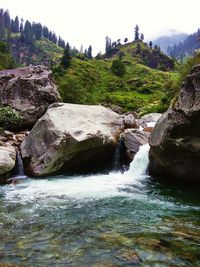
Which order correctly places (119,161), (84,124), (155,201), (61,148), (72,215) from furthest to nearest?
(119,161), (84,124), (61,148), (155,201), (72,215)

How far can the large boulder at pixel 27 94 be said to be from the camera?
119ft

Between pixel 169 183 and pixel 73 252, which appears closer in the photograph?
pixel 73 252

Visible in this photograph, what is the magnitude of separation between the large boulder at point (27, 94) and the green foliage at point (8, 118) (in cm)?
85

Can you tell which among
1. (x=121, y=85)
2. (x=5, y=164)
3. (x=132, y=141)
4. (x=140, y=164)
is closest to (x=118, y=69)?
(x=121, y=85)

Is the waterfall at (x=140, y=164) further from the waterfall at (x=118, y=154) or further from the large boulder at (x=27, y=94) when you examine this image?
the large boulder at (x=27, y=94)

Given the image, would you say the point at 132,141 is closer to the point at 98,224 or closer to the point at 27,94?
the point at 27,94

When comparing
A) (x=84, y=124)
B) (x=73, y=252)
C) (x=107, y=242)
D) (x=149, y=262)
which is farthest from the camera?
(x=84, y=124)

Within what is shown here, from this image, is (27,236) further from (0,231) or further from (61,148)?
(61,148)

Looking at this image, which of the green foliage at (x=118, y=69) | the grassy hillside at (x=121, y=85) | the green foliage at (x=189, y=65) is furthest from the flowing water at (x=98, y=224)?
the green foliage at (x=118, y=69)

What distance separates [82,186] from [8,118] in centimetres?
1428

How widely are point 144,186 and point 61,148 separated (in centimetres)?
678

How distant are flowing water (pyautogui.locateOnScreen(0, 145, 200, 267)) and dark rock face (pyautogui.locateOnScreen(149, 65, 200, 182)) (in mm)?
1462

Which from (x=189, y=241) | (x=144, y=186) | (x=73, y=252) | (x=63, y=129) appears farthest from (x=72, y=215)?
(x=63, y=129)

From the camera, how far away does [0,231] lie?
13469 millimetres
